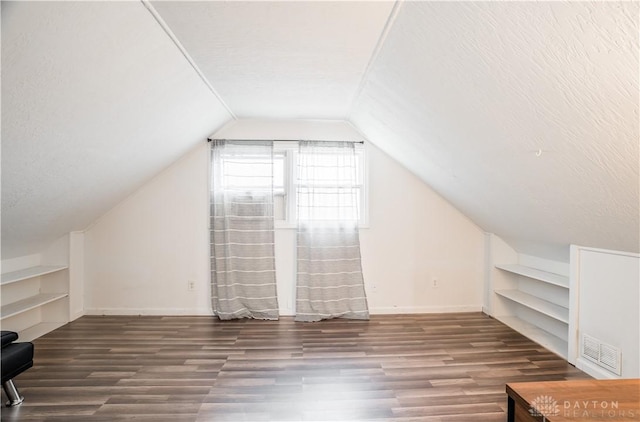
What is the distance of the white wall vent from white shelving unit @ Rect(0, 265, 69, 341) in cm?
485

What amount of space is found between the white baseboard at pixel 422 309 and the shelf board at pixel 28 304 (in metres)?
3.47

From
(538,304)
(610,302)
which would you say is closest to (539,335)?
(538,304)

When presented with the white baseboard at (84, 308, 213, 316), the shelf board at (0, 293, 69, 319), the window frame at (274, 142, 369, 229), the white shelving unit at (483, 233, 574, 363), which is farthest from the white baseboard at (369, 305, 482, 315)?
the shelf board at (0, 293, 69, 319)

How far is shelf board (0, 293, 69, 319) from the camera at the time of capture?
2.83 meters

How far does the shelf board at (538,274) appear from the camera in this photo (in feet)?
9.63

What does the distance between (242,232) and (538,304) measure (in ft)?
10.7

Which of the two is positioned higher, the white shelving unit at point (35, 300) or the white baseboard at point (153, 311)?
the white shelving unit at point (35, 300)

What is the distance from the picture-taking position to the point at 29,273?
311 centimetres

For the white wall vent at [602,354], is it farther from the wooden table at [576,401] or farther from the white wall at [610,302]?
the wooden table at [576,401]

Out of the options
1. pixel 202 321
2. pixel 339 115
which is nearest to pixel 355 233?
pixel 339 115

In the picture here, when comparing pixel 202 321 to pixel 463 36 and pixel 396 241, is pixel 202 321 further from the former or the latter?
pixel 463 36

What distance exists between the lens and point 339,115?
3.63 m

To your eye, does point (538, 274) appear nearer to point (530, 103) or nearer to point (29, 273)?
point (530, 103)

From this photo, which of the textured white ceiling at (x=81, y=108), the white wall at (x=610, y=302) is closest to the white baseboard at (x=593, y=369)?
the white wall at (x=610, y=302)
